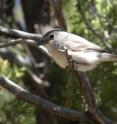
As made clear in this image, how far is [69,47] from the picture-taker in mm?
3410

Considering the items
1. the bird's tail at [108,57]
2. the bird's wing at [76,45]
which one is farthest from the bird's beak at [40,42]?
the bird's tail at [108,57]

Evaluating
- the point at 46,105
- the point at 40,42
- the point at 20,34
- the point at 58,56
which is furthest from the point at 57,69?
the point at 58,56

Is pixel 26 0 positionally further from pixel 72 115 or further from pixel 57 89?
pixel 72 115

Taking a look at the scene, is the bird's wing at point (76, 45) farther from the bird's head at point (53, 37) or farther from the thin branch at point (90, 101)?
the thin branch at point (90, 101)

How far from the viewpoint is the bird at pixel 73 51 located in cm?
323

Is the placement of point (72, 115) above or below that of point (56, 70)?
above

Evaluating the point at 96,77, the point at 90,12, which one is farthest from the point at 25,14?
the point at 96,77

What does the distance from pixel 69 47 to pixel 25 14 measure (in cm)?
328

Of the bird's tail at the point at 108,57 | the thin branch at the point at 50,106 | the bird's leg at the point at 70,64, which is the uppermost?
the bird's leg at the point at 70,64

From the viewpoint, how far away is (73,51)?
3.43 metres

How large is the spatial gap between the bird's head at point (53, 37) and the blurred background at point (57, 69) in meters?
0.54

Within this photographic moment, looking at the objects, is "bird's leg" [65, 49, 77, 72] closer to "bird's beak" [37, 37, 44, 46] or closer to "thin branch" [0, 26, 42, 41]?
"bird's beak" [37, 37, 44, 46]

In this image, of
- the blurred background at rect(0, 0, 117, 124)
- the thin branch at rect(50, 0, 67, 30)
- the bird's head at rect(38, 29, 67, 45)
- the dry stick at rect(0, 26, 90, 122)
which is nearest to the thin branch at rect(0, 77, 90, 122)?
the dry stick at rect(0, 26, 90, 122)

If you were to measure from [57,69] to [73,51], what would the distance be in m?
2.09
